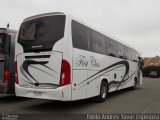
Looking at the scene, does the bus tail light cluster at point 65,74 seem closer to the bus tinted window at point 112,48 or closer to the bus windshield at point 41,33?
the bus windshield at point 41,33

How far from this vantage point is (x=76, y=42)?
1022 centimetres

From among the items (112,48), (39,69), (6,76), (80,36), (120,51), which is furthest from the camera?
(120,51)

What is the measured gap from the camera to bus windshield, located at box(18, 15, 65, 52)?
389 inches

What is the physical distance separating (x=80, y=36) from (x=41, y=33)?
4.83 feet

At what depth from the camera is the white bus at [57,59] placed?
965 cm

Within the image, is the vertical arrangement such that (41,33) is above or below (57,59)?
above

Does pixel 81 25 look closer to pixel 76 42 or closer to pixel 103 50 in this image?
pixel 76 42

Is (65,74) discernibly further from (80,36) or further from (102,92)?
(102,92)

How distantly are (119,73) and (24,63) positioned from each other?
268 inches

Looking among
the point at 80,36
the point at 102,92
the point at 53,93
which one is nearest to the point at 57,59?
the point at 53,93

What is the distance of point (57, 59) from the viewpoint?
9695 millimetres

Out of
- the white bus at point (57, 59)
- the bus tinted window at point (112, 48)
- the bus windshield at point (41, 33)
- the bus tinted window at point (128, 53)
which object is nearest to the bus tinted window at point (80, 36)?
the white bus at point (57, 59)

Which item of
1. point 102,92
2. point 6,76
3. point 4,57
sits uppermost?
point 4,57

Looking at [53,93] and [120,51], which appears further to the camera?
[120,51]
